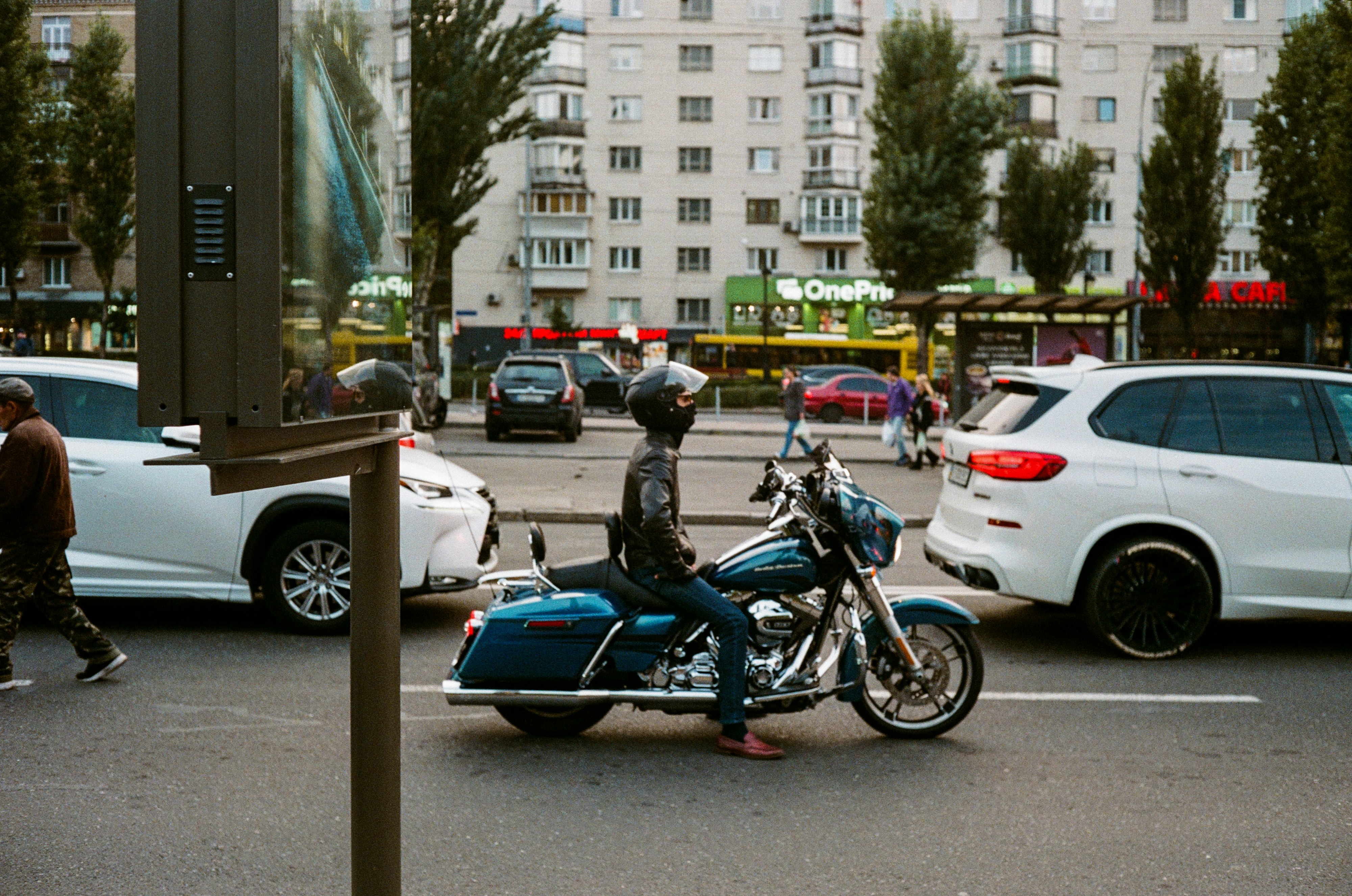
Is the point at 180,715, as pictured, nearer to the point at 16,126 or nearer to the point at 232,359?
the point at 16,126

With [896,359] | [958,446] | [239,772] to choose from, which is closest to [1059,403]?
[958,446]

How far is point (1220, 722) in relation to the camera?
636cm

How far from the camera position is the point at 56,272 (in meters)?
5.60

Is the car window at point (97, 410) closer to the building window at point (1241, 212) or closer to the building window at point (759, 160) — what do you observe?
the building window at point (759, 160)

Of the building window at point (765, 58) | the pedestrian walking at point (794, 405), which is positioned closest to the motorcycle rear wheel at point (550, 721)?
the pedestrian walking at point (794, 405)

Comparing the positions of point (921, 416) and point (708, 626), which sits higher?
point (921, 416)

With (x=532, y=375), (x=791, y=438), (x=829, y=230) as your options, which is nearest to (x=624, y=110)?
(x=829, y=230)

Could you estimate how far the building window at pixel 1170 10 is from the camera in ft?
208

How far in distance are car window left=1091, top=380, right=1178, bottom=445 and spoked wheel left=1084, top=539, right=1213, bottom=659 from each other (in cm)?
62

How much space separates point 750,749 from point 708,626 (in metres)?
0.54

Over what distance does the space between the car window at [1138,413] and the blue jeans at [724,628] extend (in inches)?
126

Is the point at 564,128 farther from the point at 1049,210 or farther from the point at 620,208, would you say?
the point at 1049,210

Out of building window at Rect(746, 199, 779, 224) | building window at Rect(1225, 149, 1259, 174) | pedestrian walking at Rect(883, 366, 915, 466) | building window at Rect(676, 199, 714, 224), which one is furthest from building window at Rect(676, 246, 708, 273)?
pedestrian walking at Rect(883, 366, 915, 466)

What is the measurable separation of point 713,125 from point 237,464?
214ft
